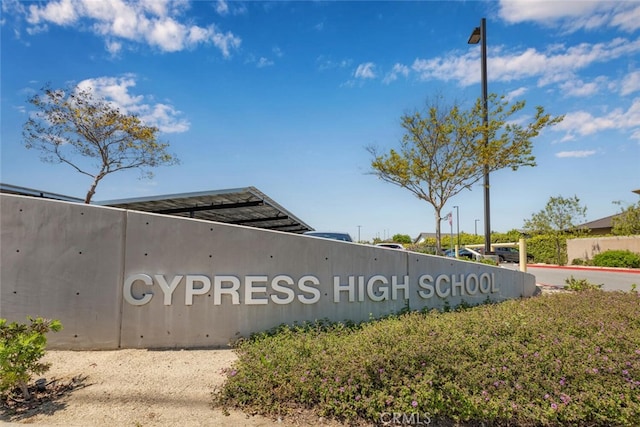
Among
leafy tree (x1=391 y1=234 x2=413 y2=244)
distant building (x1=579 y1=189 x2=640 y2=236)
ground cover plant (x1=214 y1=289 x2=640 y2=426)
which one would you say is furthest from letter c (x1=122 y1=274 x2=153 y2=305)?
leafy tree (x1=391 y1=234 x2=413 y2=244)

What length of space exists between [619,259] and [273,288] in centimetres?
Result: 2323

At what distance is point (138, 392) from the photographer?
409 cm

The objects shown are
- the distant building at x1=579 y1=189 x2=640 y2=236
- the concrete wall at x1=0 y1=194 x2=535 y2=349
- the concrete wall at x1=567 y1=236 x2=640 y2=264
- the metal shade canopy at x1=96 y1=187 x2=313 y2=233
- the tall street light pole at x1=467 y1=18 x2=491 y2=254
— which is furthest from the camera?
the distant building at x1=579 y1=189 x2=640 y2=236

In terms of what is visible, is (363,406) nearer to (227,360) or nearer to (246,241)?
(227,360)

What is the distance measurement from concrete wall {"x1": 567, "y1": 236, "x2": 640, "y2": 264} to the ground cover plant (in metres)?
25.4

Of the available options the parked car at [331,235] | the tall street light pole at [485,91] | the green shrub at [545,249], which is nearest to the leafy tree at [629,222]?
the green shrub at [545,249]

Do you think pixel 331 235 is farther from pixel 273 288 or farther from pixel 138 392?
pixel 138 392

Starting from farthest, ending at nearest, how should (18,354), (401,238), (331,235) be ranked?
(401,238), (331,235), (18,354)

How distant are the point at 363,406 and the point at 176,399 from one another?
2.02 metres

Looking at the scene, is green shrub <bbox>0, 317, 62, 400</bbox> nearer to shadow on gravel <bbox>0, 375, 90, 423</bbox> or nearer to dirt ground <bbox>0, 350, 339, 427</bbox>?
shadow on gravel <bbox>0, 375, 90, 423</bbox>

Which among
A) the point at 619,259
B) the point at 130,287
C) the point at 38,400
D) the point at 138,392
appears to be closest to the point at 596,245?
the point at 619,259

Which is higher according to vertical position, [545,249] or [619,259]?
[545,249]

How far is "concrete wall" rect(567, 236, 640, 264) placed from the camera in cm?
2445

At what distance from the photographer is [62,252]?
17.7ft
